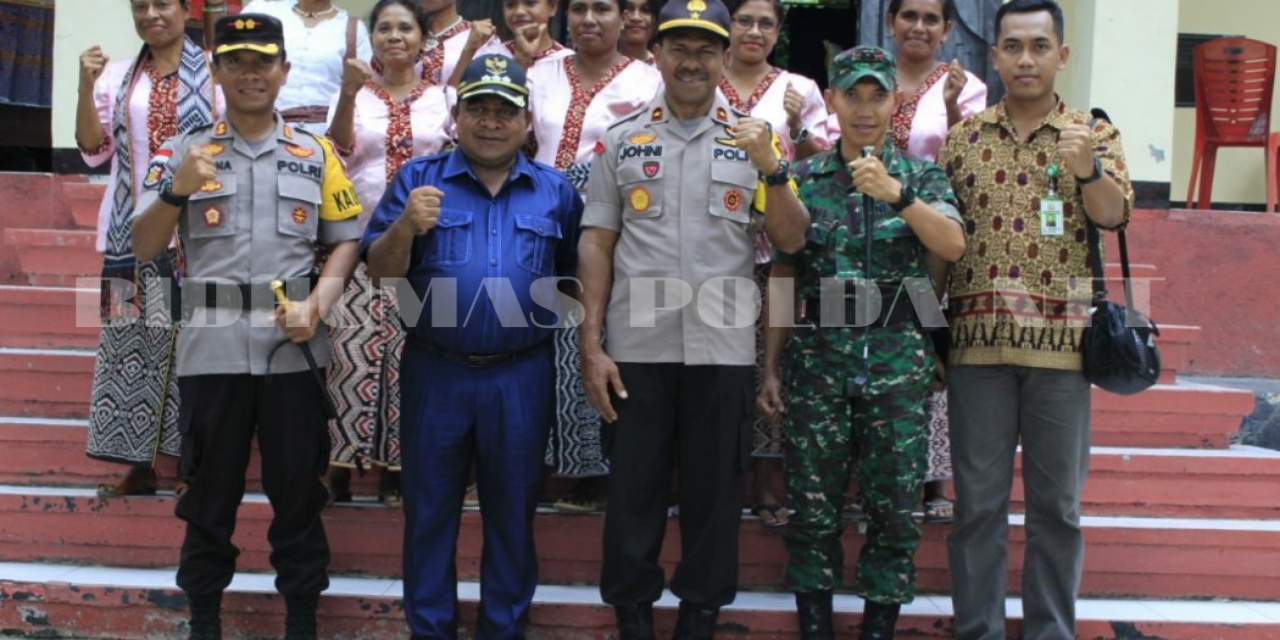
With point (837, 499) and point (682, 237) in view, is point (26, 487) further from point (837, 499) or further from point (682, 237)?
point (837, 499)

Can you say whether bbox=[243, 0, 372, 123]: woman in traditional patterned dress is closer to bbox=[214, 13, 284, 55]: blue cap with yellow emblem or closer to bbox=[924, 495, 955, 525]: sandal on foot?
bbox=[214, 13, 284, 55]: blue cap with yellow emblem

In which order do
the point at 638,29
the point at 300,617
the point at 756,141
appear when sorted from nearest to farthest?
1. the point at 756,141
2. the point at 300,617
3. the point at 638,29

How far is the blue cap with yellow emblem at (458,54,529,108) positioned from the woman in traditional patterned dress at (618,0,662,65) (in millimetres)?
1027

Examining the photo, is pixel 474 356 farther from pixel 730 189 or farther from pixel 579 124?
pixel 579 124

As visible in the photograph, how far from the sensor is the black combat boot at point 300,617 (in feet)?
12.4

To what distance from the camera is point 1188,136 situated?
798cm

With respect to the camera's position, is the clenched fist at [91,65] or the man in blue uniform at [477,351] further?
the clenched fist at [91,65]

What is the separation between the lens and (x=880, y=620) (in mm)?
3738

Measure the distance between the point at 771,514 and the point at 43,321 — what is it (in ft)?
10.7

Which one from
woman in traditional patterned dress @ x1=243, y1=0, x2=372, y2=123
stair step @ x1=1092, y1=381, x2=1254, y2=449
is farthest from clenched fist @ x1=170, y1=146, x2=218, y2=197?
stair step @ x1=1092, y1=381, x2=1254, y2=449

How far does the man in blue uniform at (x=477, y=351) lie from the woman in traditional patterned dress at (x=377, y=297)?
59 cm

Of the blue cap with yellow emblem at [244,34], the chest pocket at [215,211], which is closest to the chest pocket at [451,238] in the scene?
the chest pocket at [215,211]

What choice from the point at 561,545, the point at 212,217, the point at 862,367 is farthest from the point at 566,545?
the point at 212,217

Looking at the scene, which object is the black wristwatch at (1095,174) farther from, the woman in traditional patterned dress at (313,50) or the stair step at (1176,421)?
the woman in traditional patterned dress at (313,50)
